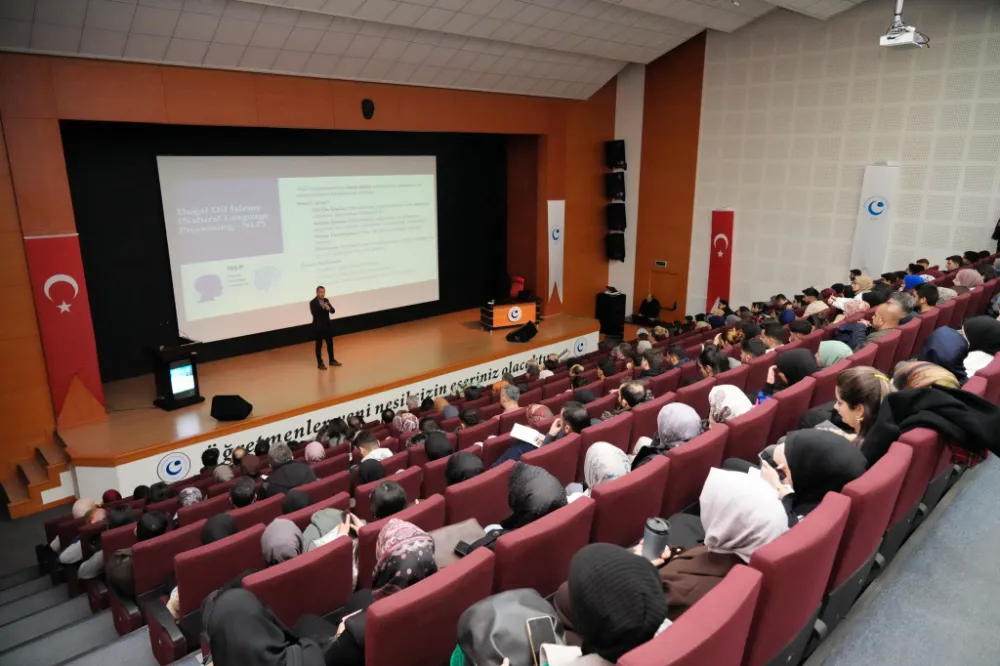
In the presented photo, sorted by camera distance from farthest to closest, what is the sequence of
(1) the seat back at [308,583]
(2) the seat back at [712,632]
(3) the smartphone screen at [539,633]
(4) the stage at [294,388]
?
(4) the stage at [294,388] → (1) the seat back at [308,583] → (3) the smartphone screen at [539,633] → (2) the seat back at [712,632]

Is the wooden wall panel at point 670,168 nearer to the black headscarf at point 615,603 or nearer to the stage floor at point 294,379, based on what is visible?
the stage floor at point 294,379

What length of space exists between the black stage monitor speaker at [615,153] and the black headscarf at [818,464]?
11813 millimetres

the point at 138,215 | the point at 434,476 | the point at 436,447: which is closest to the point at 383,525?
the point at 434,476

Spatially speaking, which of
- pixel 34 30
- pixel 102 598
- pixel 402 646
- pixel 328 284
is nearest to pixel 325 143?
pixel 328 284

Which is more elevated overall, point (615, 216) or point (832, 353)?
point (615, 216)

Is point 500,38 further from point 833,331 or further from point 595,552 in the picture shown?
point 595,552

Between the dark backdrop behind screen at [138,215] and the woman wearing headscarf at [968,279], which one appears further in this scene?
the dark backdrop behind screen at [138,215]

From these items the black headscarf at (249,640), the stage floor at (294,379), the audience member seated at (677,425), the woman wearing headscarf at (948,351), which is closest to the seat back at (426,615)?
the black headscarf at (249,640)

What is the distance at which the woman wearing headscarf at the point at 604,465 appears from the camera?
319 centimetres

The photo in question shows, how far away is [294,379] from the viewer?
9.46 meters

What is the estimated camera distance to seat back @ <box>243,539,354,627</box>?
2648mm

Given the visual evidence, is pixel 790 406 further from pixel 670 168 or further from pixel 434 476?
pixel 670 168

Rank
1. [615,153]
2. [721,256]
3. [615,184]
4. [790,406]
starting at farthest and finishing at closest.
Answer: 1. [615,184]
2. [615,153]
3. [721,256]
4. [790,406]

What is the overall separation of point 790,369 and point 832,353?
0.59 meters
